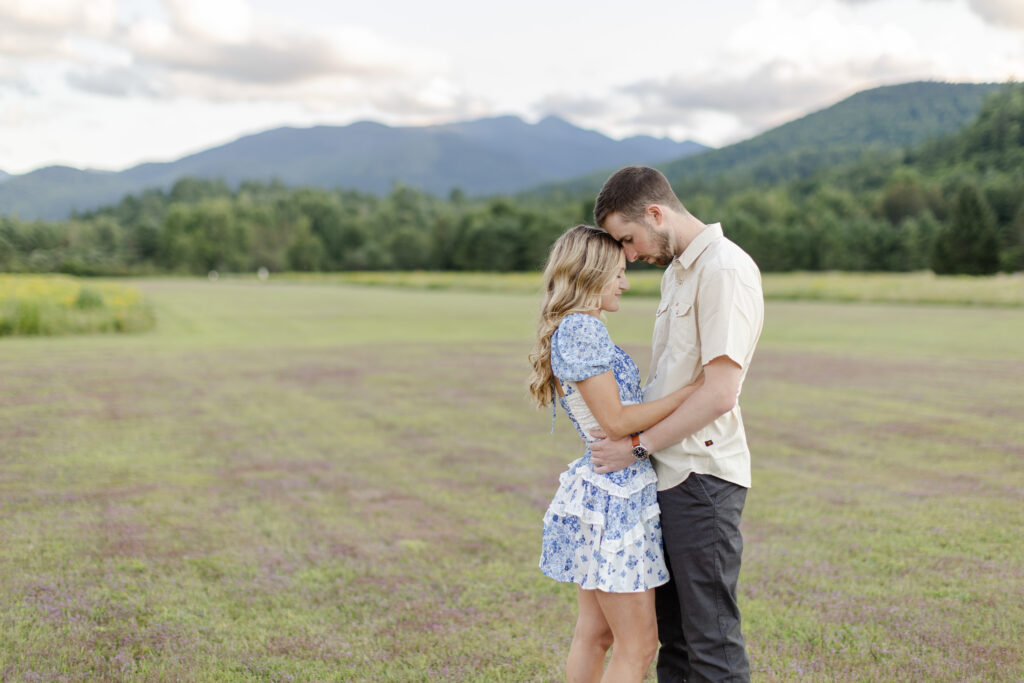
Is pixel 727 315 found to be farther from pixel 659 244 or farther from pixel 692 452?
pixel 692 452

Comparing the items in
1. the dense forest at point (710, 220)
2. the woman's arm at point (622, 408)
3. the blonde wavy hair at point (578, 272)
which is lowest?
the woman's arm at point (622, 408)

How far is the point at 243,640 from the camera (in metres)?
4.52

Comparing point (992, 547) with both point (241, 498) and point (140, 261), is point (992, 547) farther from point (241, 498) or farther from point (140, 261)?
point (140, 261)

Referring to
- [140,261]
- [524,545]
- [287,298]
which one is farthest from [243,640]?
[140,261]

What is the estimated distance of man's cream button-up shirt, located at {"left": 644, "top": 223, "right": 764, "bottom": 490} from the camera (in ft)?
8.73

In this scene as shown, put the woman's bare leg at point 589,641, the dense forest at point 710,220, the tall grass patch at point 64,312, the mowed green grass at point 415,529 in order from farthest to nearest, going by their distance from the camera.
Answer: the dense forest at point 710,220, the tall grass patch at point 64,312, the mowed green grass at point 415,529, the woman's bare leg at point 589,641

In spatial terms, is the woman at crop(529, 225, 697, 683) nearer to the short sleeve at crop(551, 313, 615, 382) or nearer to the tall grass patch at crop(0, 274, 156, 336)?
the short sleeve at crop(551, 313, 615, 382)

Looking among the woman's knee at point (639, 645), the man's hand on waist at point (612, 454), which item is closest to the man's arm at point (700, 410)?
the man's hand on waist at point (612, 454)

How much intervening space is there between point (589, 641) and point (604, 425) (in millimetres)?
923

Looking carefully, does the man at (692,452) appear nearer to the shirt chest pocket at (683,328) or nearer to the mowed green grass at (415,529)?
the shirt chest pocket at (683,328)

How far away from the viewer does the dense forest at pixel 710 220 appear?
246ft

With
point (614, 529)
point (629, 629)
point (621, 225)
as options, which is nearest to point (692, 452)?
point (614, 529)

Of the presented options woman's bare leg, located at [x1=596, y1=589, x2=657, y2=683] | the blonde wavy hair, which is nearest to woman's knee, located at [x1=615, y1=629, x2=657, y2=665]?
woman's bare leg, located at [x1=596, y1=589, x2=657, y2=683]

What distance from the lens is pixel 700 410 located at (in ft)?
8.76
